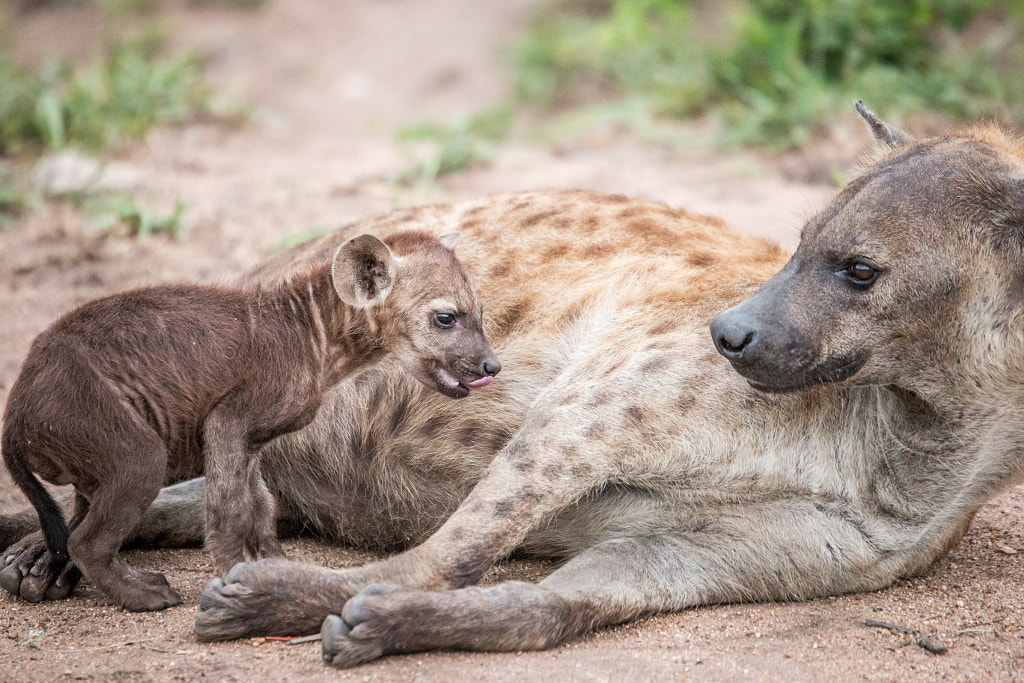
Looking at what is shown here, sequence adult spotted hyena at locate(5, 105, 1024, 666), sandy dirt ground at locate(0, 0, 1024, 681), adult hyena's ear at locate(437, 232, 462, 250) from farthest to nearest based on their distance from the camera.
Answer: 1. adult hyena's ear at locate(437, 232, 462, 250)
2. adult spotted hyena at locate(5, 105, 1024, 666)
3. sandy dirt ground at locate(0, 0, 1024, 681)

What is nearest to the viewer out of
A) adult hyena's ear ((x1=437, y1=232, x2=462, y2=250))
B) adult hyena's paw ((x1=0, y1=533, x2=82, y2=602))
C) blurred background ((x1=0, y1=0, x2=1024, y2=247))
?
adult hyena's paw ((x1=0, y1=533, x2=82, y2=602))

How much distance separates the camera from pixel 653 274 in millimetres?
3408

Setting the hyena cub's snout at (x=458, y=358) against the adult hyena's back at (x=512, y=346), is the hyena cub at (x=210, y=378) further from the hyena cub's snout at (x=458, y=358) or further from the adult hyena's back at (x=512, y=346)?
the adult hyena's back at (x=512, y=346)

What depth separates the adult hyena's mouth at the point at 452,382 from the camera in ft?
10.2

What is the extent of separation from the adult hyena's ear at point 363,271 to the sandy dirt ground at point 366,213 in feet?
2.73

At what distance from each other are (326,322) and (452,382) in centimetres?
40

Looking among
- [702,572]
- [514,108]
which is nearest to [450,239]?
[702,572]

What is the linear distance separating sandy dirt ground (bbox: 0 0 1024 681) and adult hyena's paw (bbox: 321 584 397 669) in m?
0.04

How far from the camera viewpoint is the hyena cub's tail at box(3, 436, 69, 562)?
9.19 ft

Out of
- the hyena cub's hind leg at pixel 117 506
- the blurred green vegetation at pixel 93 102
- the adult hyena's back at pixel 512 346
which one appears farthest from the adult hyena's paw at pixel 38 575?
the blurred green vegetation at pixel 93 102

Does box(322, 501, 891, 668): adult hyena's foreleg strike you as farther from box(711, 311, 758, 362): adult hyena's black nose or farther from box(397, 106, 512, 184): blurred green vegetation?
box(397, 106, 512, 184): blurred green vegetation

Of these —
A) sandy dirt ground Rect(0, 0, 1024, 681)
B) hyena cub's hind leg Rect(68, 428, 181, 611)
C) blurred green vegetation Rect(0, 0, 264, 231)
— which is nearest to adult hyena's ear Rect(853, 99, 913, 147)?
sandy dirt ground Rect(0, 0, 1024, 681)

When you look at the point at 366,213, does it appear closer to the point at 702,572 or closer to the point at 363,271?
the point at 363,271

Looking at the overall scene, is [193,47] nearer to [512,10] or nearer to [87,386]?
[512,10]
